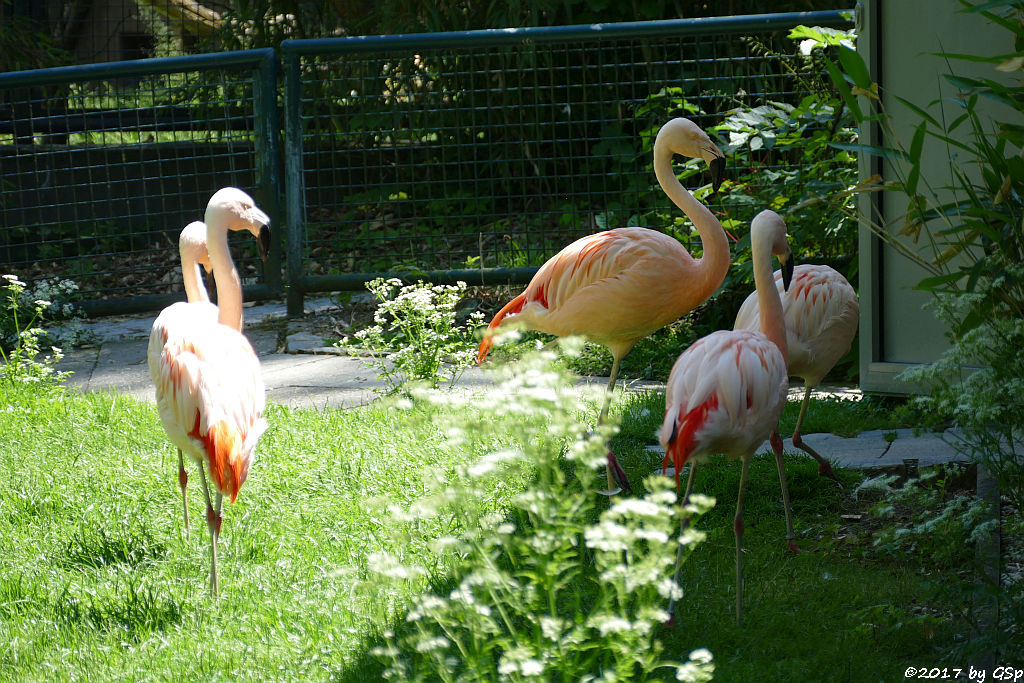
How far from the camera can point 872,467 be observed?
167 inches

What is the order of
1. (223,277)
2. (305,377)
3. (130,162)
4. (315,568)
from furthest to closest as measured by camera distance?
(130,162) → (305,377) → (223,277) → (315,568)

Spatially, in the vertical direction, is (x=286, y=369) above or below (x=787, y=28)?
below

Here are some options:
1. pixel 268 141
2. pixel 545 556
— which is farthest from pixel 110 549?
pixel 268 141

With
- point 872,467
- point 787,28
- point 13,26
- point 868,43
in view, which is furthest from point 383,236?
point 13,26

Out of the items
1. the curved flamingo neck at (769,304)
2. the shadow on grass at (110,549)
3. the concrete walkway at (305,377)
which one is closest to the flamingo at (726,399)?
the curved flamingo neck at (769,304)

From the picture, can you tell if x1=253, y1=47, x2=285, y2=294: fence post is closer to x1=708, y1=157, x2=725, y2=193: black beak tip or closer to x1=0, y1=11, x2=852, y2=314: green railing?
x1=0, y1=11, x2=852, y2=314: green railing

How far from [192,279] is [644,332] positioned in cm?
188

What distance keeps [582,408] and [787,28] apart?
284cm

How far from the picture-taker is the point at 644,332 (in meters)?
4.53

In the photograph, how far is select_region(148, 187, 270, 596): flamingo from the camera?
323cm

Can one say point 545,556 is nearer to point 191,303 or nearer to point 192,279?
point 191,303

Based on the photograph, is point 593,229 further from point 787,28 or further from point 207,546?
point 207,546

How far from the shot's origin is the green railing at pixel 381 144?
6.56 metres

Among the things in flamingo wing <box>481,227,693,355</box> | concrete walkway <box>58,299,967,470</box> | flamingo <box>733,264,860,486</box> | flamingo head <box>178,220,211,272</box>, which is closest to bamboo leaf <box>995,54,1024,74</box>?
flamingo <box>733,264,860,486</box>
